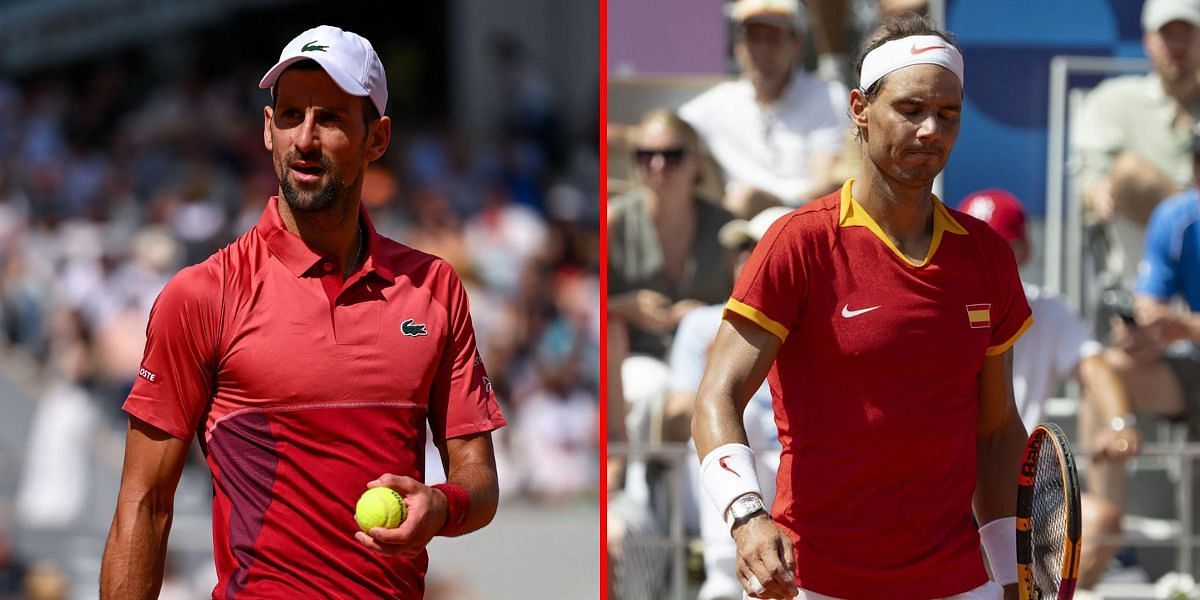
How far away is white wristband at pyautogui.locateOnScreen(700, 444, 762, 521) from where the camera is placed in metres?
3.80

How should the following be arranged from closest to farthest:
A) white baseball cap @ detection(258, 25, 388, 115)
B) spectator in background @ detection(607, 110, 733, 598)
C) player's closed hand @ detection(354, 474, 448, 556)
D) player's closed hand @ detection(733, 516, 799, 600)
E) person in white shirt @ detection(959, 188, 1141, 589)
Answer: player's closed hand @ detection(354, 474, 448, 556), player's closed hand @ detection(733, 516, 799, 600), white baseball cap @ detection(258, 25, 388, 115), person in white shirt @ detection(959, 188, 1141, 589), spectator in background @ detection(607, 110, 733, 598)

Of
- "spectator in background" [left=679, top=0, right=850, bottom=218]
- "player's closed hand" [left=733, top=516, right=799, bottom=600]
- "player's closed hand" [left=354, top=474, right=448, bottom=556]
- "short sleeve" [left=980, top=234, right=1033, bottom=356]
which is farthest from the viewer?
"spectator in background" [left=679, top=0, right=850, bottom=218]

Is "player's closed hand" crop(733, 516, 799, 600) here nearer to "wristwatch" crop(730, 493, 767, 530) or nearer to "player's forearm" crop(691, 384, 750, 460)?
"wristwatch" crop(730, 493, 767, 530)

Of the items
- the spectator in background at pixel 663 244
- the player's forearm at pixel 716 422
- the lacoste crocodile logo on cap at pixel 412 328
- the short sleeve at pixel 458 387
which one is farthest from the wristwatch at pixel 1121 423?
the lacoste crocodile logo on cap at pixel 412 328

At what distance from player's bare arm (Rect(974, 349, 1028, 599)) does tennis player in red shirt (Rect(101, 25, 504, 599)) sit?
1.26 meters

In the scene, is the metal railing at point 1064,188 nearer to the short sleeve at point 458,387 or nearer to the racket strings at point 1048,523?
the racket strings at point 1048,523

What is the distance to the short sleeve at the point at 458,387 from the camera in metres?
3.90

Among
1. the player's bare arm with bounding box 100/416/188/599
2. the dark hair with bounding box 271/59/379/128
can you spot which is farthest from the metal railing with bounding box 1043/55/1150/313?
the player's bare arm with bounding box 100/416/188/599

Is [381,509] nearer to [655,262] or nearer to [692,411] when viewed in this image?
[692,411]

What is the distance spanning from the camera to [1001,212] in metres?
7.07

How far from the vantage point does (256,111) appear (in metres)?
21.1

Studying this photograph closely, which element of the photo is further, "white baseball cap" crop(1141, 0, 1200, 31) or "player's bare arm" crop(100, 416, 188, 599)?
"white baseball cap" crop(1141, 0, 1200, 31)

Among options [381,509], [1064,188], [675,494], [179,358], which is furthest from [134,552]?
[1064,188]

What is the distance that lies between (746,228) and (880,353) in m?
3.36
